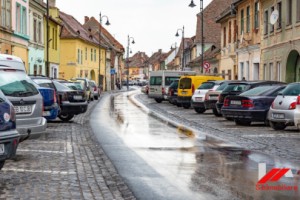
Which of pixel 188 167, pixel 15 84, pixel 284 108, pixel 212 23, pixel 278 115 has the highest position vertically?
pixel 212 23

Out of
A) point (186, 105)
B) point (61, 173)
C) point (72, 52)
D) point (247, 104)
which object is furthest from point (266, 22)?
point (72, 52)

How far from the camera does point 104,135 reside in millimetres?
16219

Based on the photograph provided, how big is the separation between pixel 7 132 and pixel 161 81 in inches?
1347

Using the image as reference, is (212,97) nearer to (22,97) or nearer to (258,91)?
(258,91)

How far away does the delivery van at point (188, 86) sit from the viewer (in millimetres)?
32750

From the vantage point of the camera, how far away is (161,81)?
42.0 meters

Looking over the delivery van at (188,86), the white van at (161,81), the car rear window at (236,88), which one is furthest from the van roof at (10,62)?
the white van at (161,81)

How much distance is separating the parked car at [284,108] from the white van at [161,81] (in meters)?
23.8

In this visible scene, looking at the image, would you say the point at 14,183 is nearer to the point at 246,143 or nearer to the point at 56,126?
the point at 246,143

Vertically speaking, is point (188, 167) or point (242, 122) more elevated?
point (242, 122)

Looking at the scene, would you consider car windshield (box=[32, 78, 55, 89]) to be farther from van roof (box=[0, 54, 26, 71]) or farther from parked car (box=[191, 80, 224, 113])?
parked car (box=[191, 80, 224, 113])

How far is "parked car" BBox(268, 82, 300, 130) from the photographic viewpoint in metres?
16.6

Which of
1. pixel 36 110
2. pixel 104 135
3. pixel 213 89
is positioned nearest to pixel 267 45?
pixel 213 89

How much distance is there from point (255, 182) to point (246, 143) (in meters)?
5.57
